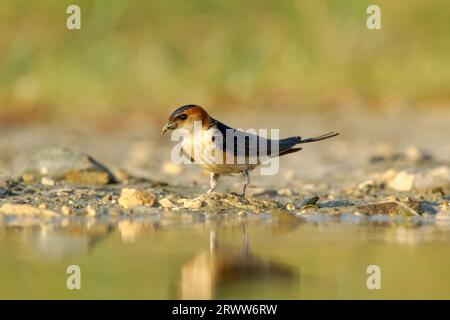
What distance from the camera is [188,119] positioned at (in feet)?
25.5

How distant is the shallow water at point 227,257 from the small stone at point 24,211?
10.0 inches

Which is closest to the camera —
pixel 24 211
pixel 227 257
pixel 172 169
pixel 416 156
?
pixel 227 257

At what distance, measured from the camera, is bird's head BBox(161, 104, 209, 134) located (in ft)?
25.4

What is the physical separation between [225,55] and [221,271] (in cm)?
916

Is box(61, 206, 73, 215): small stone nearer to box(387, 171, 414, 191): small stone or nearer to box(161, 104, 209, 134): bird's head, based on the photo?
box(161, 104, 209, 134): bird's head

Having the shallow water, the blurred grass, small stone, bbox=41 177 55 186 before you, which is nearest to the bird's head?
the shallow water

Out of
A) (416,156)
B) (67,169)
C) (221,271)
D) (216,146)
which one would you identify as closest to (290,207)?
(216,146)

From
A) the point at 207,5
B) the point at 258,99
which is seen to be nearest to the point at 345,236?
the point at 258,99

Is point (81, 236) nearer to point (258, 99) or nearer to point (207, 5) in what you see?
point (258, 99)

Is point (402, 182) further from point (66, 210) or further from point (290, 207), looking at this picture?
point (66, 210)

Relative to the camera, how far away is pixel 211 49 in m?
14.4

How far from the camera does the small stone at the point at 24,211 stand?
725 cm

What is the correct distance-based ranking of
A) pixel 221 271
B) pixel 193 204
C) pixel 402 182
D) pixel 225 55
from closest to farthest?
pixel 221 271
pixel 193 204
pixel 402 182
pixel 225 55

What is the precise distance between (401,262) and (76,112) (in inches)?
342
